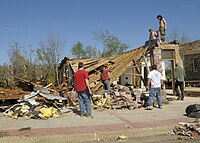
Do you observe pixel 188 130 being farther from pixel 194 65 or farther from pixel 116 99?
pixel 194 65

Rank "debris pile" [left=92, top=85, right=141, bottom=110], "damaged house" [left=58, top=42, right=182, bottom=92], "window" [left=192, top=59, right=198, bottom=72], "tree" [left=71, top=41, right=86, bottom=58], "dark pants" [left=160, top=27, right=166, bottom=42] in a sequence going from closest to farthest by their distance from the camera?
1. "debris pile" [left=92, top=85, right=141, bottom=110]
2. "damaged house" [left=58, top=42, right=182, bottom=92]
3. "dark pants" [left=160, top=27, right=166, bottom=42]
4. "window" [left=192, top=59, right=198, bottom=72]
5. "tree" [left=71, top=41, right=86, bottom=58]

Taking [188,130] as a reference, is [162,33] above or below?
above

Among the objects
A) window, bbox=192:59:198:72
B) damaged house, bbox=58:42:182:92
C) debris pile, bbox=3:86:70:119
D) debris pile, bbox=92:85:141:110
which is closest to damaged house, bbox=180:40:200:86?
window, bbox=192:59:198:72

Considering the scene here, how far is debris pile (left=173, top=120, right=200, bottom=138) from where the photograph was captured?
237 inches

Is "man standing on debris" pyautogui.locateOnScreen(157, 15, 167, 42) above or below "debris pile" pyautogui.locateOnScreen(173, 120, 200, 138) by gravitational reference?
above

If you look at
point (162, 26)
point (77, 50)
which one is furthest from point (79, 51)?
point (162, 26)

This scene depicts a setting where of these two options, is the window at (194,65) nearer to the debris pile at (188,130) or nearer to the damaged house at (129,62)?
the damaged house at (129,62)

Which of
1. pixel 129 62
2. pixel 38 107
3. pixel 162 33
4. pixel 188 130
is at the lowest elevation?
pixel 188 130

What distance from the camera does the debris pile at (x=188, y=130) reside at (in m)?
6.03

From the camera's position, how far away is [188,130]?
6238 millimetres

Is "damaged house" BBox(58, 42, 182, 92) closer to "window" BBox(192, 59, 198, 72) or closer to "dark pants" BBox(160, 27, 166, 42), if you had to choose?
"dark pants" BBox(160, 27, 166, 42)

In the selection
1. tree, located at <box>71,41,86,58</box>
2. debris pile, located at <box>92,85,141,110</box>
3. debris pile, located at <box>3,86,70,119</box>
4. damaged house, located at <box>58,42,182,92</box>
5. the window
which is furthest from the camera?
tree, located at <box>71,41,86,58</box>

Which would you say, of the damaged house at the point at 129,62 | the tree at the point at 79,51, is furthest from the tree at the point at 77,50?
the damaged house at the point at 129,62

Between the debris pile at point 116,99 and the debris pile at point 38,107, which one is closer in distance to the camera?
the debris pile at point 38,107
